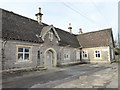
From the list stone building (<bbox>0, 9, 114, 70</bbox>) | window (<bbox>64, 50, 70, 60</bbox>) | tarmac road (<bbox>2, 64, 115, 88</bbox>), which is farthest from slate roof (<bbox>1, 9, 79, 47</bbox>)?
window (<bbox>64, 50, 70, 60</bbox>)

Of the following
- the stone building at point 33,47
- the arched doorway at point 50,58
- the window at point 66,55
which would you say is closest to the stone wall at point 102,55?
the stone building at point 33,47

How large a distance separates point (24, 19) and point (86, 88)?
12.9 metres

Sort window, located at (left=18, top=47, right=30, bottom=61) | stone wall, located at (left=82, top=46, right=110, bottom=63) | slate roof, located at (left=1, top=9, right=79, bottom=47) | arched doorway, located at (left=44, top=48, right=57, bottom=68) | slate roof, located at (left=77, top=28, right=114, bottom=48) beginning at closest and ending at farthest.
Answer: slate roof, located at (left=1, top=9, right=79, bottom=47), window, located at (left=18, top=47, right=30, bottom=61), arched doorway, located at (left=44, top=48, right=57, bottom=68), stone wall, located at (left=82, top=46, right=110, bottom=63), slate roof, located at (left=77, top=28, right=114, bottom=48)

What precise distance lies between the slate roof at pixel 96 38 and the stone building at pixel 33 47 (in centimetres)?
21

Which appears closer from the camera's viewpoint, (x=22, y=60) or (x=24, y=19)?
(x=22, y=60)

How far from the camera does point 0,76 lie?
10.1m

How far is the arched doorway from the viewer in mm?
16147

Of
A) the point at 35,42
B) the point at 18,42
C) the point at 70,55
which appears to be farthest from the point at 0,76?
the point at 70,55

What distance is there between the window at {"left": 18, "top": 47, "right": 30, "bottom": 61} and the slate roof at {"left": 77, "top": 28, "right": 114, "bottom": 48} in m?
15.9

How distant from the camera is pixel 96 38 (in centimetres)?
2600

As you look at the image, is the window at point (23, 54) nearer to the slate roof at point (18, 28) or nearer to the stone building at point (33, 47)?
the stone building at point (33, 47)

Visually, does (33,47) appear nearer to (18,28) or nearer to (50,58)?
(18,28)

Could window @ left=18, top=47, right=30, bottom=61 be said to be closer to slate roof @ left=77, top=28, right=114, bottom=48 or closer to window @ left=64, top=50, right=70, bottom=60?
window @ left=64, top=50, right=70, bottom=60

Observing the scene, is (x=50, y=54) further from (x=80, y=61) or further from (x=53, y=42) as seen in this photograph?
(x=80, y=61)
